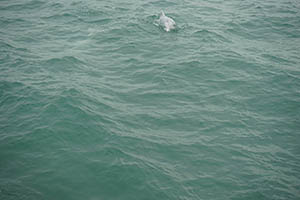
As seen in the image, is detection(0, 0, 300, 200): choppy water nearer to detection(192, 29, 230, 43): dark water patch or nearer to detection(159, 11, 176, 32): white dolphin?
detection(192, 29, 230, 43): dark water patch

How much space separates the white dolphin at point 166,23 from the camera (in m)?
23.8

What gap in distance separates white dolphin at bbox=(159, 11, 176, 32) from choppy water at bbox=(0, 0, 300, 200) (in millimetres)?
794

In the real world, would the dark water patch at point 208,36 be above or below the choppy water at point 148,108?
above

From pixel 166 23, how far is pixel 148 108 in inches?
447

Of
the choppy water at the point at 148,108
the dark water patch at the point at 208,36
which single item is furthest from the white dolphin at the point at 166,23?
the dark water patch at the point at 208,36

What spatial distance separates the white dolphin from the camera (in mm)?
23828

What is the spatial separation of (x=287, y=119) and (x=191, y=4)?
19.8 metres

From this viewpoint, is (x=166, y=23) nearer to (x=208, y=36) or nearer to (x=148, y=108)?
(x=208, y=36)

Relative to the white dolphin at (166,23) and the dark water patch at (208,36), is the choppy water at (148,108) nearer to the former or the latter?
the dark water patch at (208,36)

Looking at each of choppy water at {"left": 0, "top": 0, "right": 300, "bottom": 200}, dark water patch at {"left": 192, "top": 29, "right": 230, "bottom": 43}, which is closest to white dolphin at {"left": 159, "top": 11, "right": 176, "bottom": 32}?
choppy water at {"left": 0, "top": 0, "right": 300, "bottom": 200}

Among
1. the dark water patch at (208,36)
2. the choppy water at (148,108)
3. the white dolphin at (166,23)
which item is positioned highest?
the white dolphin at (166,23)

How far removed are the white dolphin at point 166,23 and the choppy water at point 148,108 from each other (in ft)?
2.61

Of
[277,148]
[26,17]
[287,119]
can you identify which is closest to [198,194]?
[277,148]

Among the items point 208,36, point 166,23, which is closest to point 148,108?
point 208,36
